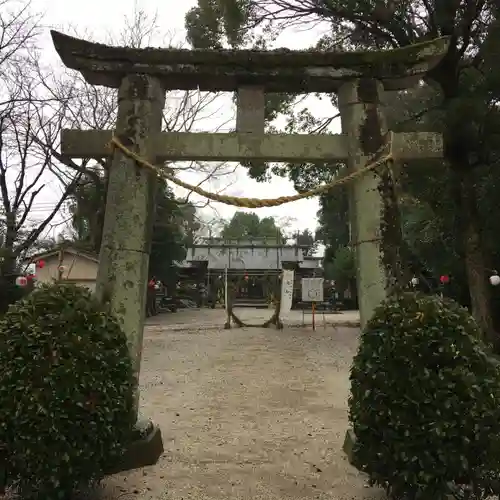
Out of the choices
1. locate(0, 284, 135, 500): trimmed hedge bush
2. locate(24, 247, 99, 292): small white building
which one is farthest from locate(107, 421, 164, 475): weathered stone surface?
locate(24, 247, 99, 292): small white building

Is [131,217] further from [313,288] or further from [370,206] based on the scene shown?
[313,288]

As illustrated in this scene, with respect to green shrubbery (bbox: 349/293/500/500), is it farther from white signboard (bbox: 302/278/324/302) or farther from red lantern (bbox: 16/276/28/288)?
white signboard (bbox: 302/278/324/302)

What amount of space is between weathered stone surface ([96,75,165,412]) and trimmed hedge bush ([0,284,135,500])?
0.86 m

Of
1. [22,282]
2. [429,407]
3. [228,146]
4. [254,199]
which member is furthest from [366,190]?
[22,282]

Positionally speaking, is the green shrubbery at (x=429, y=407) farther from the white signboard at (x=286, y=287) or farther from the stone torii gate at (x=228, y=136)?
the white signboard at (x=286, y=287)

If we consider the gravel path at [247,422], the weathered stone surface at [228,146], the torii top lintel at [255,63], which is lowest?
the gravel path at [247,422]

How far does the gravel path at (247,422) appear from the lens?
4.05 m

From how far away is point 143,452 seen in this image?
4434mm

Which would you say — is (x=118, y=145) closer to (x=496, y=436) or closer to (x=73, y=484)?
(x=73, y=484)

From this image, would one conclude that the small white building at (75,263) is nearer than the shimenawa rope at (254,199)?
No

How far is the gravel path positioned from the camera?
13.3 ft

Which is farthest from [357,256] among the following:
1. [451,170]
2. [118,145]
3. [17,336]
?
[451,170]

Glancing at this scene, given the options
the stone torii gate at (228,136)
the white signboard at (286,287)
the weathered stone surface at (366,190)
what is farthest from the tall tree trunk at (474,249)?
the white signboard at (286,287)

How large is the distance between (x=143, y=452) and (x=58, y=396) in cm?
154
